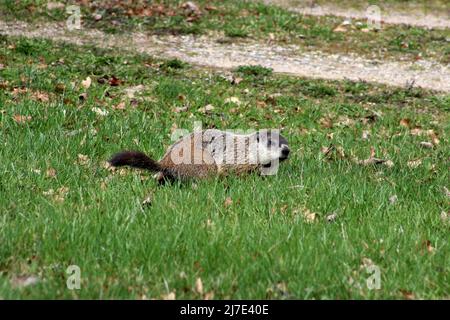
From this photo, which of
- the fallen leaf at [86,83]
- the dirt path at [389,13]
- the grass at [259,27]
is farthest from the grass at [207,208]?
the dirt path at [389,13]

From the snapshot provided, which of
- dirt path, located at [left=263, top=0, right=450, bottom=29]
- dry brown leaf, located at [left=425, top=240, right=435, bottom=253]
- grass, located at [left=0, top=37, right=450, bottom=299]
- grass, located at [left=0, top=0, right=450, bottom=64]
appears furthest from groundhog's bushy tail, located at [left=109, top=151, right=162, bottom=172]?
dirt path, located at [left=263, top=0, right=450, bottom=29]

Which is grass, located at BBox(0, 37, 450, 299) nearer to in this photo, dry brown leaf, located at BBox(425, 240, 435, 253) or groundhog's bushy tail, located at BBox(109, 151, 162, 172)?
dry brown leaf, located at BBox(425, 240, 435, 253)

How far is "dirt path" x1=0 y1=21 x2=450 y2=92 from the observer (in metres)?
12.3

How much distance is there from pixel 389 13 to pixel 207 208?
1221 centimetres

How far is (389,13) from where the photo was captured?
16531 millimetres

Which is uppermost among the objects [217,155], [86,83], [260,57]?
[217,155]

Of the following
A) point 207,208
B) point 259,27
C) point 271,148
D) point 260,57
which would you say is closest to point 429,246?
point 207,208

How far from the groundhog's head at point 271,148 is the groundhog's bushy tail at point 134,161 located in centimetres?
94

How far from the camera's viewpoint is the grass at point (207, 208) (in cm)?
429

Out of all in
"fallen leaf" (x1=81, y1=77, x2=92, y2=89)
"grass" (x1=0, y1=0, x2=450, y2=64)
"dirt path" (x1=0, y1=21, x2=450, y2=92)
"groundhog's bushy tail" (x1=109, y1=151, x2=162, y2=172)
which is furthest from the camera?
"grass" (x1=0, y1=0, x2=450, y2=64)

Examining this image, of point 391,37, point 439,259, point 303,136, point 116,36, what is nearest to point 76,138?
point 303,136

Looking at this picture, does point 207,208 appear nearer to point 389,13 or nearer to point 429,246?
point 429,246

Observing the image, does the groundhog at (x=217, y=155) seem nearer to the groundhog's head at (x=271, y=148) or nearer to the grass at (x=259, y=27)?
the groundhog's head at (x=271, y=148)

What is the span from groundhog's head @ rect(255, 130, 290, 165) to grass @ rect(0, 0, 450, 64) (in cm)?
730
